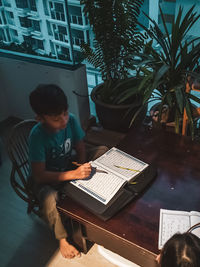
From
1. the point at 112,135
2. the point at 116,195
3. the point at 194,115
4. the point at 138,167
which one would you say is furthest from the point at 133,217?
the point at 112,135

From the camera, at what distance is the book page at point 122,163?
1.41 m

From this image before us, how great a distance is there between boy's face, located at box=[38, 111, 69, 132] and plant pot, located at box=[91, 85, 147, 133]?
98 cm

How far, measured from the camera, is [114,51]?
2.37 m

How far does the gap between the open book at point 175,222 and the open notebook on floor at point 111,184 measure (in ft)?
0.64

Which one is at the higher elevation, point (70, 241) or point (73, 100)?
point (73, 100)

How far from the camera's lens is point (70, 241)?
1733 mm

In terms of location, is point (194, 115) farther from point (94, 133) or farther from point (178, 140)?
point (94, 133)

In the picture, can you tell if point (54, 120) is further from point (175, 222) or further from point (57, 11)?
point (57, 11)

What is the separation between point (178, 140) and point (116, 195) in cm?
66

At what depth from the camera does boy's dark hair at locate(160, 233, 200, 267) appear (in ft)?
2.46

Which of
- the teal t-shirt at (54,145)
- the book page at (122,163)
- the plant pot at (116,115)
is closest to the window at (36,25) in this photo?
the plant pot at (116,115)

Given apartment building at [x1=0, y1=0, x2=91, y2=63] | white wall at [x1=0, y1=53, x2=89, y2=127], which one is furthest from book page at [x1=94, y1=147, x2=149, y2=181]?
apartment building at [x1=0, y1=0, x2=91, y2=63]

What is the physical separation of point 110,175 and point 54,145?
0.40 metres

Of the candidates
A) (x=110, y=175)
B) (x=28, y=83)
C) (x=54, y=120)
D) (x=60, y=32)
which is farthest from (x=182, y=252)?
(x=28, y=83)
